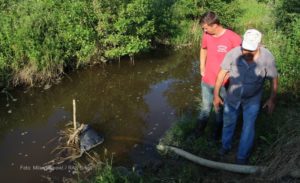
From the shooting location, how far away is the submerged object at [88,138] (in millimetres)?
7664

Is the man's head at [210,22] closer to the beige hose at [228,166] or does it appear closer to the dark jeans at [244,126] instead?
the dark jeans at [244,126]

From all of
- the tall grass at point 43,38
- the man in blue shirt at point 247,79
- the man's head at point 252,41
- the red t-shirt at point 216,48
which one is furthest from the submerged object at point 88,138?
the man's head at point 252,41

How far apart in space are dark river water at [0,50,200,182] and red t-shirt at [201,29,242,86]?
2.15 m

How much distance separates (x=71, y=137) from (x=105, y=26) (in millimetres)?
5012

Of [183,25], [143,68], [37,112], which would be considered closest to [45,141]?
[37,112]

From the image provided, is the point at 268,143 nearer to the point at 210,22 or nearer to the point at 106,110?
the point at 210,22

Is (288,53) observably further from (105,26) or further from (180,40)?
(180,40)

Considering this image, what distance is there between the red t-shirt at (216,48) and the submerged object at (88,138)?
119 inches

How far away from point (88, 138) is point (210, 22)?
3884mm

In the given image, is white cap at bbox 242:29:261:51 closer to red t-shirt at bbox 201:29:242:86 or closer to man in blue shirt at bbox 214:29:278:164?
man in blue shirt at bbox 214:29:278:164

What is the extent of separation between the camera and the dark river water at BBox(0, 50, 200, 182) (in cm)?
750

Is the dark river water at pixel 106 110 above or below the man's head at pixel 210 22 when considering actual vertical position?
below

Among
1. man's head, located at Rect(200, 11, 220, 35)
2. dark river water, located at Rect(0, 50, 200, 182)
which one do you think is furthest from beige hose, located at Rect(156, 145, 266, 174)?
man's head, located at Rect(200, 11, 220, 35)

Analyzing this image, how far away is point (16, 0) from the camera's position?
42.3 feet
